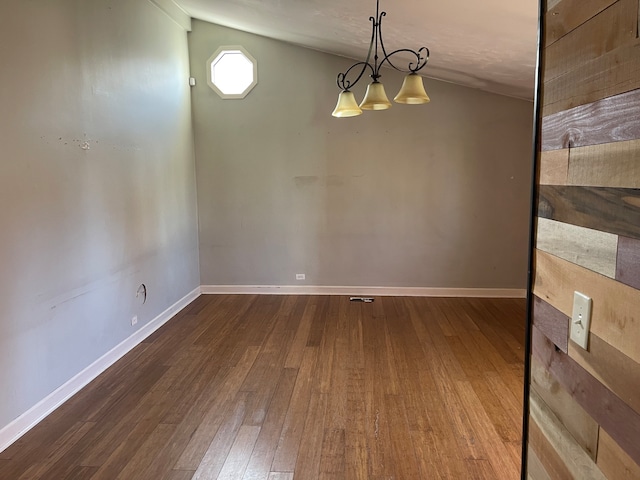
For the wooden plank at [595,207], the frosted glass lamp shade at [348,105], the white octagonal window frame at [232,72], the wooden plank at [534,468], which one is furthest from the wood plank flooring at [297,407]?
the white octagonal window frame at [232,72]

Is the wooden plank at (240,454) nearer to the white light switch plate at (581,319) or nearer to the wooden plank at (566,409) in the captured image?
the wooden plank at (566,409)

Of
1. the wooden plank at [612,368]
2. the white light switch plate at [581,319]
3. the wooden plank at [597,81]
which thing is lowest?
the wooden plank at [612,368]

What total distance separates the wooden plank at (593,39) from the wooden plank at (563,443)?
2.49 ft

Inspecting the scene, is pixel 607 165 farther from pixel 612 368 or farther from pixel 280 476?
pixel 280 476

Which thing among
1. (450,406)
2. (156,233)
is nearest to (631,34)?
(450,406)

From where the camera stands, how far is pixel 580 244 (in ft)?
2.76

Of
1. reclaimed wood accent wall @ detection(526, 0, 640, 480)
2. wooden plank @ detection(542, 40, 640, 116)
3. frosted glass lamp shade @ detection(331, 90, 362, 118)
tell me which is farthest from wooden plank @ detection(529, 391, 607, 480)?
frosted glass lamp shade @ detection(331, 90, 362, 118)

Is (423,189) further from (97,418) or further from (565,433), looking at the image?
(565,433)

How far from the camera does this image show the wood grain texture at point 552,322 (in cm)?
91

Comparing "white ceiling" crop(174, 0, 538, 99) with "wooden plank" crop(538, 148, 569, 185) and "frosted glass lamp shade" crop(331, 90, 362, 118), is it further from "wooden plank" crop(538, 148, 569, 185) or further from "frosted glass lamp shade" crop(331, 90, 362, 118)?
"wooden plank" crop(538, 148, 569, 185)

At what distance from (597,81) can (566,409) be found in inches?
26.3

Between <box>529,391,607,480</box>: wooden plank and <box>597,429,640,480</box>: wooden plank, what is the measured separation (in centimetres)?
3

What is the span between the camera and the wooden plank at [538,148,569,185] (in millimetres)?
901

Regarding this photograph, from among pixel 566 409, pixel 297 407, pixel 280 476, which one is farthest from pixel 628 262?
pixel 297 407
